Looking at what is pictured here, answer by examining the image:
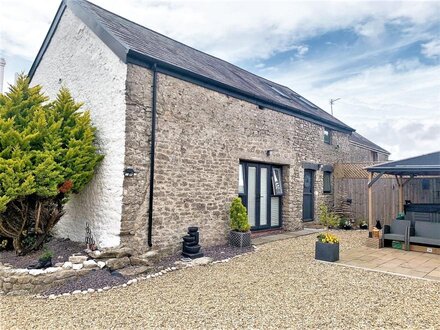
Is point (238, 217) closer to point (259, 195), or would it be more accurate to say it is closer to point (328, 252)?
point (259, 195)

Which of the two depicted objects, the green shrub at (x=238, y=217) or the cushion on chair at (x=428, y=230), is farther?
the green shrub at (x=238, y=217)

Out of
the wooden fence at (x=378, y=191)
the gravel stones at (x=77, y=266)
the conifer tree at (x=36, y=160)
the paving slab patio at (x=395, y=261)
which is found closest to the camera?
the gravel stones at (x=77, y=266)

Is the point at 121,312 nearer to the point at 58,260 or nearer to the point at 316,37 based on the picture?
the point at 58,260

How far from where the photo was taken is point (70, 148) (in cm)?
636

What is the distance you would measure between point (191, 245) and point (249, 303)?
3066 millimetres

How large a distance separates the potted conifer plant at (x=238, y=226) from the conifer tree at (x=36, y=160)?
383 centimetres

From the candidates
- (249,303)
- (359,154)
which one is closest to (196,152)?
(249,303)

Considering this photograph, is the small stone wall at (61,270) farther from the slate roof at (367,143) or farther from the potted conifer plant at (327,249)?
the slate roof at (367,143)

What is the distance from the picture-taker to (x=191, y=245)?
7.37 m

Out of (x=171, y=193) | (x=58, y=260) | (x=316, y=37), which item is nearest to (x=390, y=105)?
(x=316, y=37)

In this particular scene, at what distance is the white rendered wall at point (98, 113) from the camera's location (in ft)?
22.2

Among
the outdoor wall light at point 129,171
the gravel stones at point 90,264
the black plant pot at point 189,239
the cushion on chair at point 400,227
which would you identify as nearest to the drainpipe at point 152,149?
the outdoor wall light at point 129,171

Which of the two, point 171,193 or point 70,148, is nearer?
point 70,148

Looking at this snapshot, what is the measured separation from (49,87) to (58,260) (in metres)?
6.04
